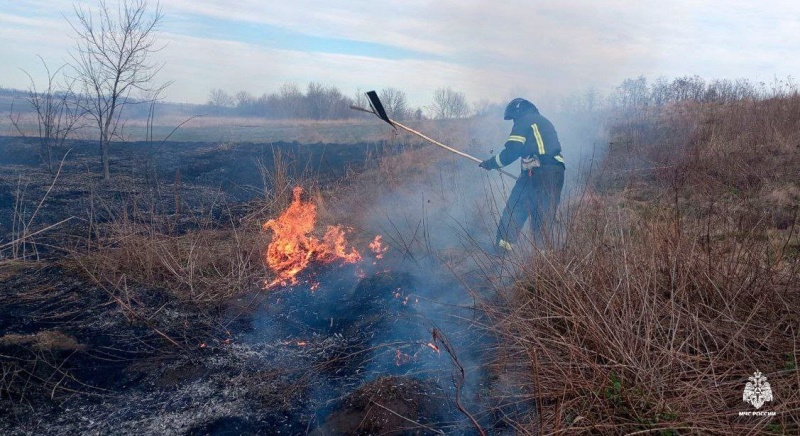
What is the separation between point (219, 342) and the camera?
15.8ft

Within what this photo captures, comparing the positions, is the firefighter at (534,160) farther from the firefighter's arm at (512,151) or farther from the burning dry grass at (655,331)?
the burning dry grass at (655,331)

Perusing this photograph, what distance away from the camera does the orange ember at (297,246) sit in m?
6.43

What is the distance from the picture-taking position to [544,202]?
20.3ft

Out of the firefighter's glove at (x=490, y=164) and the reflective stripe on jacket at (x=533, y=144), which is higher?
the reflective stripe on jacket at (x=533, y=144)

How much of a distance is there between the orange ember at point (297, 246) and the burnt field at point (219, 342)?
0.15 meters

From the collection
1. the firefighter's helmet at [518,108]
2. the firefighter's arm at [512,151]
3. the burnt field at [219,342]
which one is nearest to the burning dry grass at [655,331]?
the burnt field at [219,342]

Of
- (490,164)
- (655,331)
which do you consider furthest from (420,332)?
(490,164)

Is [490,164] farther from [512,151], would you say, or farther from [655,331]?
[655,331]

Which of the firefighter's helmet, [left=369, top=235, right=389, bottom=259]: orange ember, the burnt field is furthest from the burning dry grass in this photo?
[left=369, top=235, right=389, bottom=259]: orange ember

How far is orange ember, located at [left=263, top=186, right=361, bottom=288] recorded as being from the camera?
643cm

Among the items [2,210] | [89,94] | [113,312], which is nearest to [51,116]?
[89,94]

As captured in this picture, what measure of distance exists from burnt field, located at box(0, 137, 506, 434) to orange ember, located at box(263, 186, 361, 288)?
5.8 inches

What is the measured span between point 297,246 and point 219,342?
7.21ft

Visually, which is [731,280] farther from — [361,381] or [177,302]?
[177,302]
